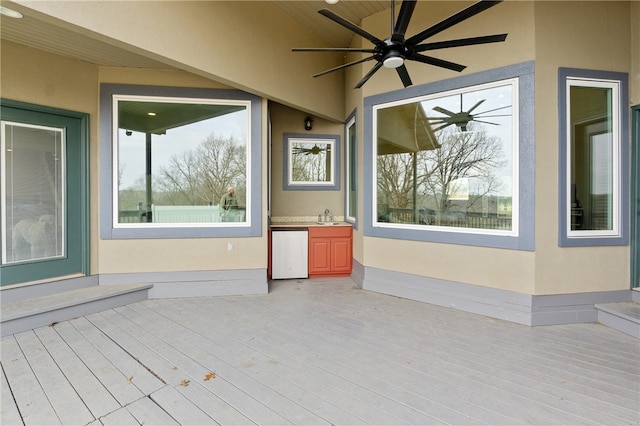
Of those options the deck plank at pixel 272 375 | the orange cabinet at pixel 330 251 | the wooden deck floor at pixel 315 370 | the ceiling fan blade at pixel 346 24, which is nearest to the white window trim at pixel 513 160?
the wooden deck floor at pixel 315 370

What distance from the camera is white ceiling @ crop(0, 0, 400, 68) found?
295 centimetres

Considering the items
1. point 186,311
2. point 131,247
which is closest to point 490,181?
point 186,311

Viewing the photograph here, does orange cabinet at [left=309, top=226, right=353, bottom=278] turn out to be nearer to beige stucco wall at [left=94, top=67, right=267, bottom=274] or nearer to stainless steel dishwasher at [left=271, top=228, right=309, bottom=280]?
stainless steel dishwasher at [left=271, top=228, right=309, bottom=280]

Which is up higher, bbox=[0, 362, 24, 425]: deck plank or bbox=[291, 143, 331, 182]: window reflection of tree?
bbox=[291, 143, 331, 182]: window reflection of tree

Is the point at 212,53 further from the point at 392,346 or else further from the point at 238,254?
the point at 392,346

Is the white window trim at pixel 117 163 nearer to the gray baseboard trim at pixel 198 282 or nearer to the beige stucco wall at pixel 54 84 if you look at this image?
the beige stucco wall at pixel 54 84

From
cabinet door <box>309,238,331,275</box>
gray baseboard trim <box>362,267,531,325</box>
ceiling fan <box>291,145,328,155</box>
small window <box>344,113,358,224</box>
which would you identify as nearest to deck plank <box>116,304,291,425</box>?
cabinet door <box>309,238,331,275</box>

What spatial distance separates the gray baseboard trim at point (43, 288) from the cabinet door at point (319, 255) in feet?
10.1

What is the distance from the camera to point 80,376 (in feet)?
7.16

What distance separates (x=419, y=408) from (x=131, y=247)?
3909 mm

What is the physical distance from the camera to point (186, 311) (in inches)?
138

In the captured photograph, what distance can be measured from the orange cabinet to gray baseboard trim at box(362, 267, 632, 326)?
1.55m

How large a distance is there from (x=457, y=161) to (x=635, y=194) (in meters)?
1.90

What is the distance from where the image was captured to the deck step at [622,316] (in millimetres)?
2846
